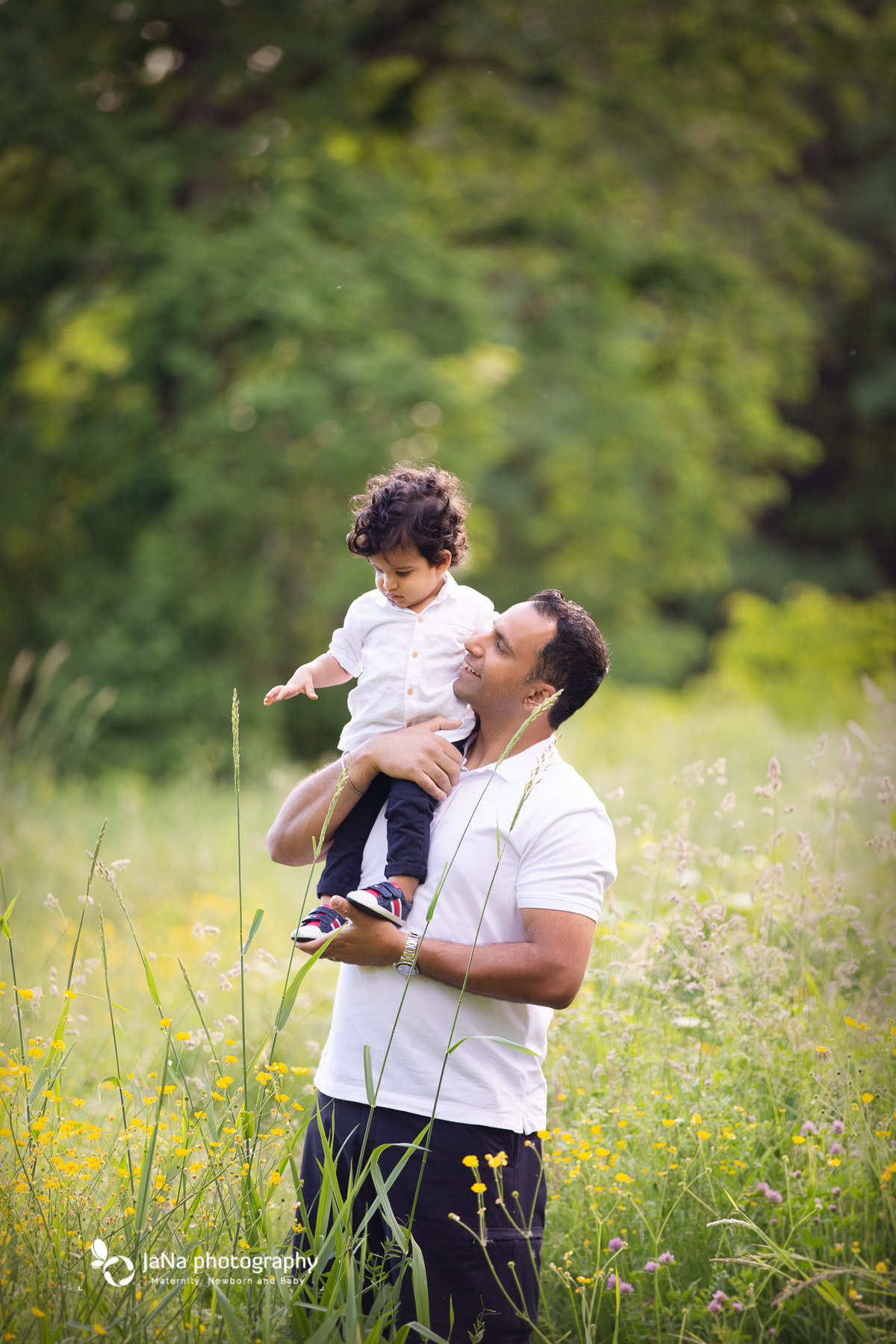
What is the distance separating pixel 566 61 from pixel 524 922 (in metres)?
12.1

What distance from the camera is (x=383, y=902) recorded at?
6.66ft

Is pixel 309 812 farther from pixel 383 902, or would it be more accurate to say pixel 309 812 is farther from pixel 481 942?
pixel 481 942

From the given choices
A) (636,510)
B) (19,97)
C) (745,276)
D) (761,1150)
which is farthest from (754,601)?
(761,1150)

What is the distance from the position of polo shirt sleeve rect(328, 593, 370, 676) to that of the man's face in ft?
1.01

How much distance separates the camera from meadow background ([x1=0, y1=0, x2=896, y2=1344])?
2334mm

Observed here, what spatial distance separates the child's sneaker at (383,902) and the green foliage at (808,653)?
1200 centimetres

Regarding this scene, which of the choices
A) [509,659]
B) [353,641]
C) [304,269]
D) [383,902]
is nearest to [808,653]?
[304,269]

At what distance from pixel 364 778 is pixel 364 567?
30.0 feet

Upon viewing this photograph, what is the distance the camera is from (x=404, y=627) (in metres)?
2.38

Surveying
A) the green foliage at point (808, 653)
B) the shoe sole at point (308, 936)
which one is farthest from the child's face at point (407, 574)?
the green foliage at point (808, 653)

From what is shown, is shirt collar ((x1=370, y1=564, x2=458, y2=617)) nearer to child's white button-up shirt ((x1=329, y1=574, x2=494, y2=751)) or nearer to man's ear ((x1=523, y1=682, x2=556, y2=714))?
child's white button-up shirt ((x1=329, y1=574, x2=494, y2=751))

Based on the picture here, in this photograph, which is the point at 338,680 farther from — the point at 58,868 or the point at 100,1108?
the point at 58,868

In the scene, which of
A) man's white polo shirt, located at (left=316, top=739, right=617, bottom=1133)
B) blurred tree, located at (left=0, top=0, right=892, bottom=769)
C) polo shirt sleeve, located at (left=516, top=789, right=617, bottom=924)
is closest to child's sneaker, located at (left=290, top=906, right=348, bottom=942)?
man's white polo shirt, located at (left=316, top=739, right=617, bottom=1133)

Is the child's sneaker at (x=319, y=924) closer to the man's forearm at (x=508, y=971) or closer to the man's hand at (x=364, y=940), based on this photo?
the man's hand at (x=364, y=940)
